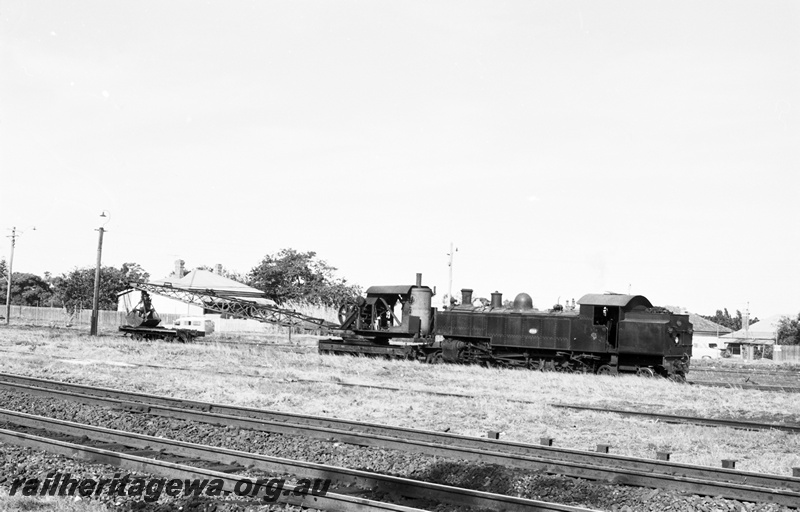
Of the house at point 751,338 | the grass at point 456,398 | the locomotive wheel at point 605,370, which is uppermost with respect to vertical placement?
the house at point 751,338

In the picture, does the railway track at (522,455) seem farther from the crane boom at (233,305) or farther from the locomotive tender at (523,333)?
the crane boom at (233,305)

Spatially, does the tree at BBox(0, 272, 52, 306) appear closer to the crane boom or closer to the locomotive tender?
the crane boom

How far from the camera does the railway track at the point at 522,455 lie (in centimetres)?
803

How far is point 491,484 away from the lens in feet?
28.2

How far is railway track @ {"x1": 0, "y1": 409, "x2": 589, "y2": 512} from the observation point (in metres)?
6.88

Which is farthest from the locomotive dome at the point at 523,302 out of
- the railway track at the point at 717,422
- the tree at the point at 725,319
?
the tree at the point at 725,319

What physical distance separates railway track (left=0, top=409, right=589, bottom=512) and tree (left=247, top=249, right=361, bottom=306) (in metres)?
79.3

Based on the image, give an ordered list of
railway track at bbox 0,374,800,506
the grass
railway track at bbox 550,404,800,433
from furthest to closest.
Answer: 1. railway track at bbox 550,404,800,433
2. the grass
3. railway track at bbox 0,374,800,506

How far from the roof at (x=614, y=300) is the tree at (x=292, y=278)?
6590 centimetres

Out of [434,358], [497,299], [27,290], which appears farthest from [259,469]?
Answer: [27,290]

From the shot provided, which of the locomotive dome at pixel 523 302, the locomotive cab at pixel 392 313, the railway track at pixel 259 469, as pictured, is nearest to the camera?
the railway track at pixel 259 469

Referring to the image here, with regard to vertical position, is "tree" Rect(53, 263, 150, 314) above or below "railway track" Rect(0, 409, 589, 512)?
above

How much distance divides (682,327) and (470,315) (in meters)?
7.22

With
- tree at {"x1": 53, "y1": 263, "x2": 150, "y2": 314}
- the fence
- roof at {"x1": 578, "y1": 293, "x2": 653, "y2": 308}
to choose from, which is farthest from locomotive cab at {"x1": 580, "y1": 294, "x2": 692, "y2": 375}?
tree at {"x1": 53, "y1": 263, "x2": 150, "y2": 314}
